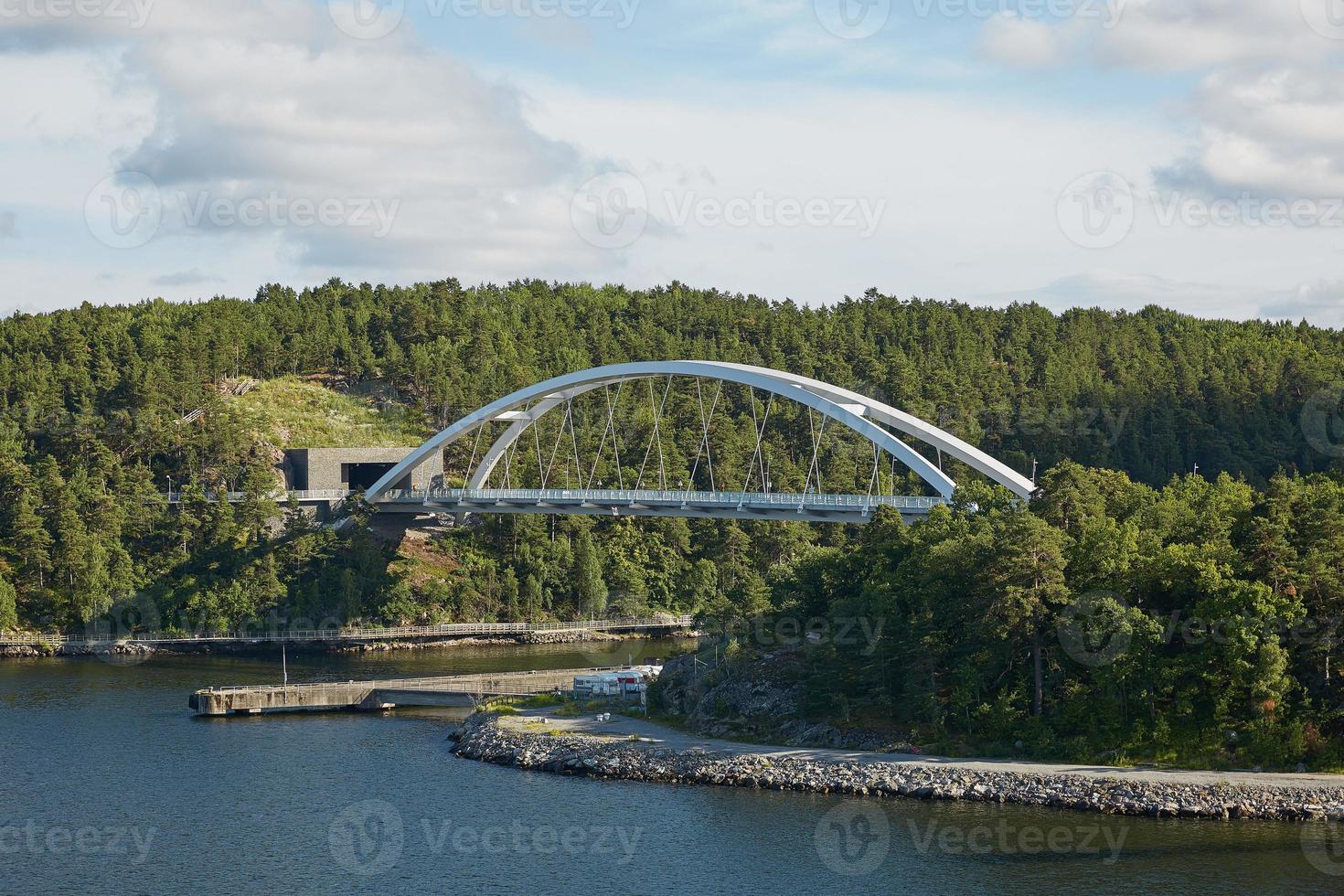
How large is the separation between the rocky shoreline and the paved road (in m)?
0.40

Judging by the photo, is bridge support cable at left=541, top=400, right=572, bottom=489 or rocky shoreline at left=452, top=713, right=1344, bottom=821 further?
bridge support cable at left=541, top=400, right=572, bottom=489

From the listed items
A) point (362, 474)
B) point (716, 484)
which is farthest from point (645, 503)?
point (362, 474)

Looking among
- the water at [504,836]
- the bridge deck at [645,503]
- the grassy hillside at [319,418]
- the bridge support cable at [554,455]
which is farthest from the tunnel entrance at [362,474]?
the water at [504,836]

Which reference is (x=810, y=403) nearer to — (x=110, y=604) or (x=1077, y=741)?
(x=1077, y=741)

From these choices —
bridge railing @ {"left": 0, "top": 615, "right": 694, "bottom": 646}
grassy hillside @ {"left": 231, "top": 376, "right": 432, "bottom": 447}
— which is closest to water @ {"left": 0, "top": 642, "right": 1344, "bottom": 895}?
bridge railing @ {"left": 0, "top": 615, "right": 694, "bottom": 646}

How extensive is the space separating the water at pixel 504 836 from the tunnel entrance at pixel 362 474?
128ft

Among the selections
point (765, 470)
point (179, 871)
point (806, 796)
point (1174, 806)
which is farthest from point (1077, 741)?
point (765, 470)

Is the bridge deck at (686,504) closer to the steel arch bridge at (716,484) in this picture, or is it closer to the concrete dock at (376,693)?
the steel arch bridge at (716,484)

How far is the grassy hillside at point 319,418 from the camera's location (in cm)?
8838

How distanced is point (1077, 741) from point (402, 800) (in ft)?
58.4

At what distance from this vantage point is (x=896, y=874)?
3278 cm

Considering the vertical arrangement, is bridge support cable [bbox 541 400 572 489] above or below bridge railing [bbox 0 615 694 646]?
above

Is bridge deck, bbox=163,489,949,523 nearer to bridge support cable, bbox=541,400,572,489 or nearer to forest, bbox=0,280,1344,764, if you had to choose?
forest, bbox=0,280,1344,764

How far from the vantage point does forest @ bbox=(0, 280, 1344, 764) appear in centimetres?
4028
